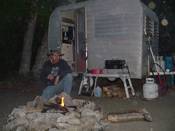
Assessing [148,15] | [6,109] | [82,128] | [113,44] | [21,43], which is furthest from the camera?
[21,43]

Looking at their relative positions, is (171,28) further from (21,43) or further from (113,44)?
(113,44)

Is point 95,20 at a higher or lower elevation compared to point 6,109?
higher

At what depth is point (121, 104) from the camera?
1209cm

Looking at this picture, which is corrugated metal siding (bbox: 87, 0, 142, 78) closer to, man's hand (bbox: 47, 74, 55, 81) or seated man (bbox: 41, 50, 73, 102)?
seated man (bbox: 41, 50, 73, 102)

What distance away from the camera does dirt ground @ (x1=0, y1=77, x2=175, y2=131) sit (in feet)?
29.7

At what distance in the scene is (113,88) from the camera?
1385cm

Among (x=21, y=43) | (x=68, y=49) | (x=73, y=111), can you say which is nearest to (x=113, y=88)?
(x=68, y=49)

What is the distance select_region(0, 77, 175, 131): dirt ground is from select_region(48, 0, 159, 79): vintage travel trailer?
1.15m

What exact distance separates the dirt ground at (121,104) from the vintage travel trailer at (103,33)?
3.77 feet

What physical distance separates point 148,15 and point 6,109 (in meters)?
5.84

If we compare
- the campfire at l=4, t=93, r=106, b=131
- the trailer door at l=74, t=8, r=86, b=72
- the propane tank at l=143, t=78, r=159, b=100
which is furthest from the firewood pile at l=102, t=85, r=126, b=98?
the campfire at l=4, t=93, r=106, b=131

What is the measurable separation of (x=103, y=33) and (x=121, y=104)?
2840 mm

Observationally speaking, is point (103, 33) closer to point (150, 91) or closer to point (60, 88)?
point (150, 91)

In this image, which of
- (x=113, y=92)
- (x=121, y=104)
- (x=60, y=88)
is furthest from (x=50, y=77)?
(x=113, y=92)
